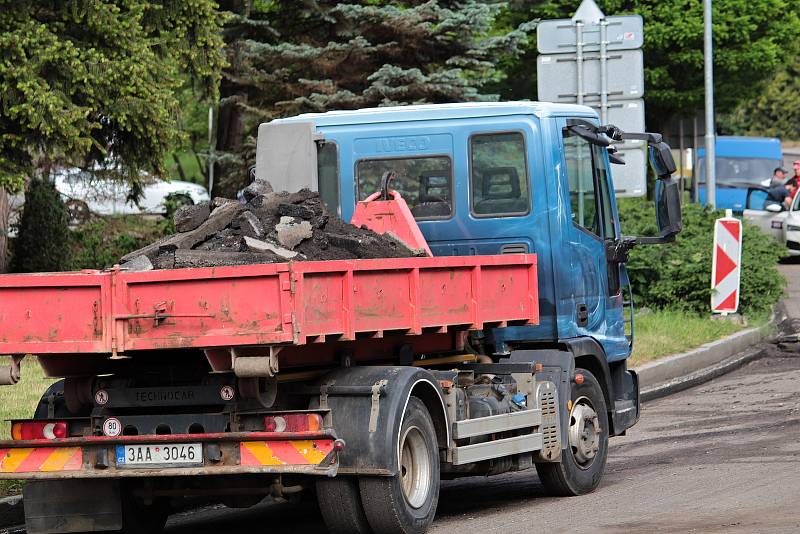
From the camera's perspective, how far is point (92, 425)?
318 inches

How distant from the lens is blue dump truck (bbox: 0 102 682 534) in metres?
7.37

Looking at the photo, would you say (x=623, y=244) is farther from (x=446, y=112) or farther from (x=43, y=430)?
(x=43, y=430)

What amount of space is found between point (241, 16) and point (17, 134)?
6.29 metres

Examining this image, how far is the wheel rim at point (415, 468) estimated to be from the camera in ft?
26.6

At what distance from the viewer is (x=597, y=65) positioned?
59.5 feet

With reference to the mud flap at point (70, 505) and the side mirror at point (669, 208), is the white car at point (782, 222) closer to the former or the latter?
the side mirror at point (669, 208)

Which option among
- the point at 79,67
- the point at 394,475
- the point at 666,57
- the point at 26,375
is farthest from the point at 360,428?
the point at 666,57

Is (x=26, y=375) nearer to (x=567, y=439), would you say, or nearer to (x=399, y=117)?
(x=399, y=117)

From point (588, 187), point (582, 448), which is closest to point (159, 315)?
point (582, 448)

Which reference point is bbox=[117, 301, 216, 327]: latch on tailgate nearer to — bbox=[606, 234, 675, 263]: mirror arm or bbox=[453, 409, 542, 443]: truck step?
bbox=[453, 409, 542, 443]: truck step

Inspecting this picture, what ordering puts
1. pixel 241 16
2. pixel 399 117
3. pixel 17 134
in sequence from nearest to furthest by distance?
pixel 399 117 < pixel 17 134 < pixel 241 16

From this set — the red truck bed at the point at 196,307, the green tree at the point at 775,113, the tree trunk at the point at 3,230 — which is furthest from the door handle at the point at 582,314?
the green tree at the point at 775,113

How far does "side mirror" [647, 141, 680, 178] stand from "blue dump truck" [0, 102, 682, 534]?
25 mm

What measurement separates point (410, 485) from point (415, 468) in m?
0.11
